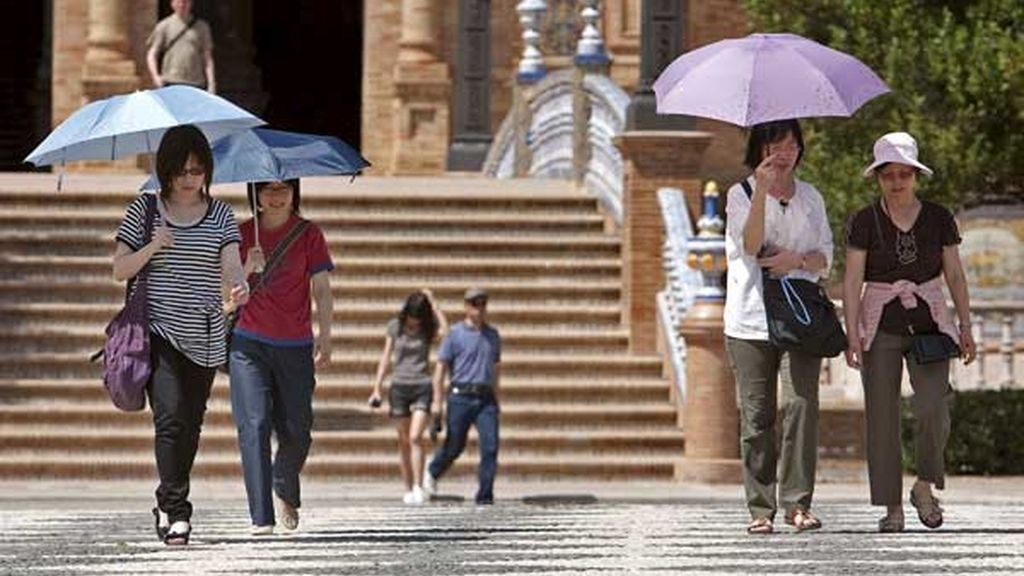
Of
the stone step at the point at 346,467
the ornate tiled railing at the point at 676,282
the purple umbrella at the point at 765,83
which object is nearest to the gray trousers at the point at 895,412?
the purple umbrella at the point at 765,83

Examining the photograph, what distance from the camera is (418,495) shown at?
68.0 ft

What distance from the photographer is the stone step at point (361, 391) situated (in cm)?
2389

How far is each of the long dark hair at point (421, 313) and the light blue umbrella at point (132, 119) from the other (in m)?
5.95

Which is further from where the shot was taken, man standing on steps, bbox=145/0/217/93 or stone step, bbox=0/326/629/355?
man standing on steps, bbox=145/0/217/93

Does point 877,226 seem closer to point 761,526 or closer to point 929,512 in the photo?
point 929,512

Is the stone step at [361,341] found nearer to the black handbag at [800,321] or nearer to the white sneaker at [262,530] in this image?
the white sneaker at [262,530]

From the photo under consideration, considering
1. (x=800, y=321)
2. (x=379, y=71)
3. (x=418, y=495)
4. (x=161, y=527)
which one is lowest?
(x=418, y=495)

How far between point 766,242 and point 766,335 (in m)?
0.41

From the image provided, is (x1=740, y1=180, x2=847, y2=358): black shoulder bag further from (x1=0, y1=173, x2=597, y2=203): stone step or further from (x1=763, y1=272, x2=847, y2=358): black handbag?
(x1=0, y1=173, x2=597, y2=203): stone step

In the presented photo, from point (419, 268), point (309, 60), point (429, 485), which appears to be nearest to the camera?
point (429, 485)

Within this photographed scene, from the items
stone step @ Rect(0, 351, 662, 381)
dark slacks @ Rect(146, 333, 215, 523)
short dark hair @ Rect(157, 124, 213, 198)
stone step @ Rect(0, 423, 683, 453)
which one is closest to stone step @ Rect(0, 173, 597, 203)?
stone step @ Rect(0, 351, 662, 381)

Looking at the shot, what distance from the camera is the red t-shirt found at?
1441 centimetres

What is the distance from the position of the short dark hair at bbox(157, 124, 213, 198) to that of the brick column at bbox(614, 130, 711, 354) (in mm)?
11350

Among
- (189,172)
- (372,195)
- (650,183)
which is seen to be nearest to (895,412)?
(189,172)
